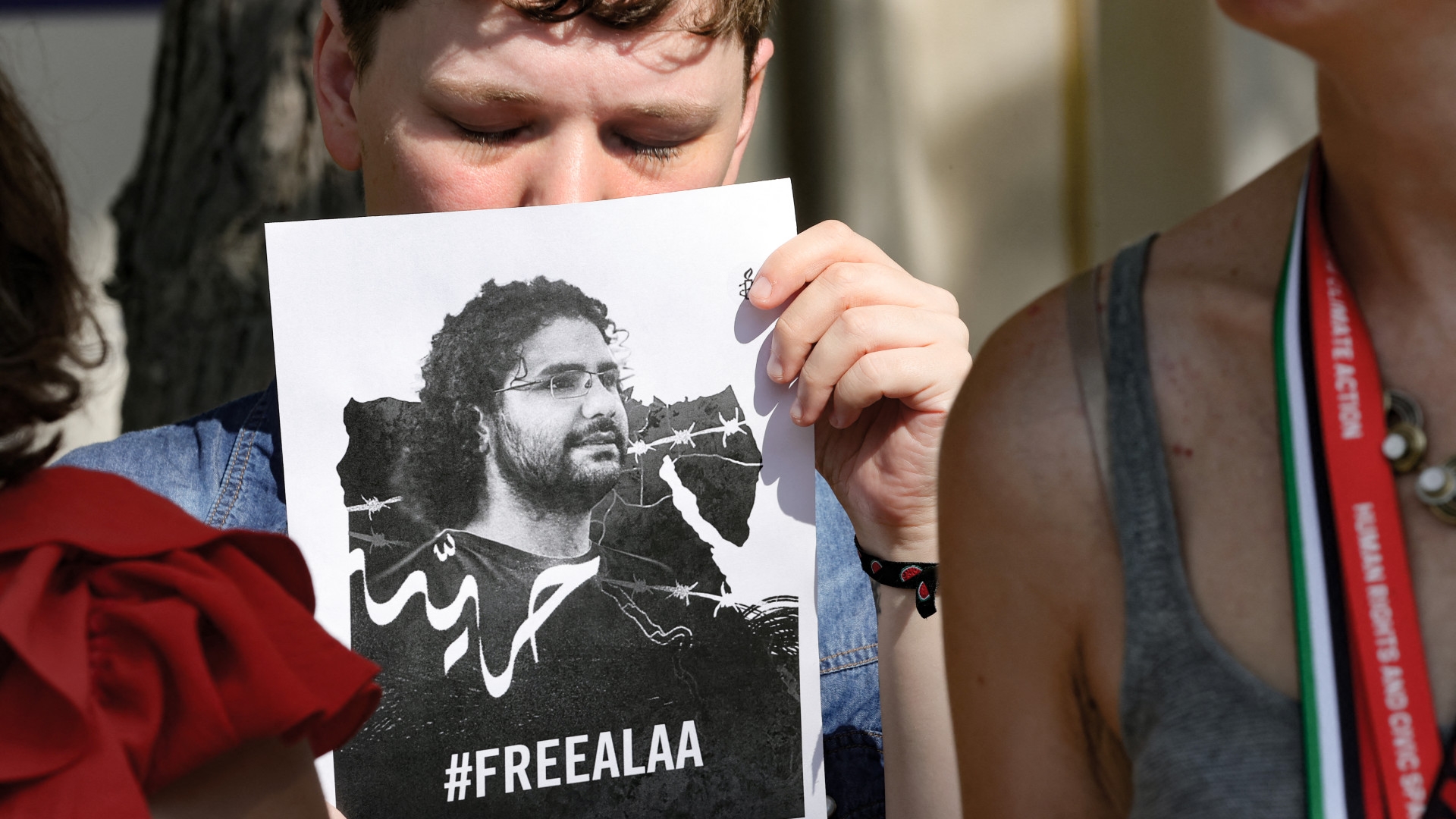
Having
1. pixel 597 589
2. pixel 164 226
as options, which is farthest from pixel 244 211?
pixel 597 589

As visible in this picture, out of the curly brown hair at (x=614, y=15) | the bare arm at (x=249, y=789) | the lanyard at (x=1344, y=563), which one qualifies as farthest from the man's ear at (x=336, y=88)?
the lanyard at (x=1344, y=563)

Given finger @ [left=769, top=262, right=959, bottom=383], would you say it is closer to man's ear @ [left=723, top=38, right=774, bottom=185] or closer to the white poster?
the white poster

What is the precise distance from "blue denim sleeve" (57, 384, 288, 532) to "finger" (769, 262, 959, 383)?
57 cm

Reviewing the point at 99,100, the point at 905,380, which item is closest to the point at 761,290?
the point at 905,380

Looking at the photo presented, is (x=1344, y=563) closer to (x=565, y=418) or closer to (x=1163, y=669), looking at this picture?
(x=1163, y=669)

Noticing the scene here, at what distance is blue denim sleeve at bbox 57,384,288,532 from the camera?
1.39 m

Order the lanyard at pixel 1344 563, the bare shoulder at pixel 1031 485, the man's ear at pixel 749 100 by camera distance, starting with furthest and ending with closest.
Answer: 1. the man's ear at pixel 749 100
2. the bare shoulder at pixel 1031 485
3. the lanyard at pixel 1344 563

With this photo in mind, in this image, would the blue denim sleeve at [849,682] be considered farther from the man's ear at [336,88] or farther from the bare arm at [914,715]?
the man's ear at [336,88]

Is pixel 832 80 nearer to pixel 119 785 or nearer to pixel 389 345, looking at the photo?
pixel 389 345

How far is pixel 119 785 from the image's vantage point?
0.70 m

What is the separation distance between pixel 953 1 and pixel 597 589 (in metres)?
1.88

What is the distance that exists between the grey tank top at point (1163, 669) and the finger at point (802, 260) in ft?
1.58

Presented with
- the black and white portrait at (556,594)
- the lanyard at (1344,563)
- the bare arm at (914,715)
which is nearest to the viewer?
the lanyard at (1344,563)

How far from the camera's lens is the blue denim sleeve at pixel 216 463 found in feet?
4.56
